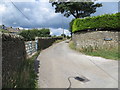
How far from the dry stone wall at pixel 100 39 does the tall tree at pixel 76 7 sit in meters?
9.08

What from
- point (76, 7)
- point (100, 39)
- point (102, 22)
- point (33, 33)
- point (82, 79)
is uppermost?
point (76, 7)

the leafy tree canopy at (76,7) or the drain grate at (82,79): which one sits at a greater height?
the leafy tree canopy at (76,7)

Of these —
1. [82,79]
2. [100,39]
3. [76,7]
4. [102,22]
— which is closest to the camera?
[82,79]

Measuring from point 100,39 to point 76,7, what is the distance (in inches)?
439

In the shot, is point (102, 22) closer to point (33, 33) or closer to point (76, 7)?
point (76, 7)

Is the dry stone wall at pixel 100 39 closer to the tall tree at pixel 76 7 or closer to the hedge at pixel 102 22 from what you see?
the hedge at pixel 102 22

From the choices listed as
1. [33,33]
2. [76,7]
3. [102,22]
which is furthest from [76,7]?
[33,33]

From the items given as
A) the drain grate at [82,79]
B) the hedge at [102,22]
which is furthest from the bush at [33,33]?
the drain grate at [82,79]

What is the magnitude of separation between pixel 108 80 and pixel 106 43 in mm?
7452

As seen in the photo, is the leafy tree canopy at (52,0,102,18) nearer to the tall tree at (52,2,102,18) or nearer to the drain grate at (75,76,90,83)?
the tall tree at (52,2,102,18)

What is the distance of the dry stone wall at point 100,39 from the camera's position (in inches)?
432

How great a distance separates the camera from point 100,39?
11.4m

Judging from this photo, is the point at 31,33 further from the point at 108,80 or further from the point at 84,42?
the point at 108,80

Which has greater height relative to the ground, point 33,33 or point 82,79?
point 33,33
